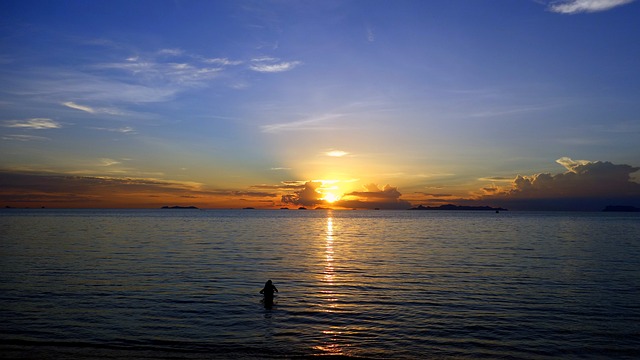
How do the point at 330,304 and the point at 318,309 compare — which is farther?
the point at 330,304

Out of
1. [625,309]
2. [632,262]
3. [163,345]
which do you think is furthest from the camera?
[632,262]

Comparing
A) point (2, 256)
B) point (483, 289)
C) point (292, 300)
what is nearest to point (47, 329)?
point (292, 300)

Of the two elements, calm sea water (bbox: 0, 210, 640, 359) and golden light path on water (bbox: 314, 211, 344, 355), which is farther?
calm sea water (bbox: 0, 210, 640, 359)

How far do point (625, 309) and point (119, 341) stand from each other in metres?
31.4

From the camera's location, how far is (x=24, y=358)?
19656mm

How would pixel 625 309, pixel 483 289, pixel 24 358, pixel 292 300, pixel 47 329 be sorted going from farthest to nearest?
1. pixel 483 289
2. pixel 292 300
3. pixel 625 309
4. pixel 47 329
5. pixel 24 358

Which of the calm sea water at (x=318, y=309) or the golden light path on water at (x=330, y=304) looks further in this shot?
the calm sea water at (x=318, y=309)

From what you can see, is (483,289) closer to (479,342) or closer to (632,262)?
(479,342)

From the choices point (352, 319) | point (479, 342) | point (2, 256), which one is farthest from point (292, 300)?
point (2, 256)

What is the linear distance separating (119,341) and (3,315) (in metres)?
10.2

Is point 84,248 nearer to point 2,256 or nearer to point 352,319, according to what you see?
point 2,256

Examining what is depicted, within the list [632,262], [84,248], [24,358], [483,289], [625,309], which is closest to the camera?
[24,358]

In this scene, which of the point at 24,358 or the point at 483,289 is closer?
the point at 24,358

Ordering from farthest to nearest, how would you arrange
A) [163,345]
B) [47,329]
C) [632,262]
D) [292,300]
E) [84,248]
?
[84,248], [632,262], [292,300], [47,329], [163,345]
